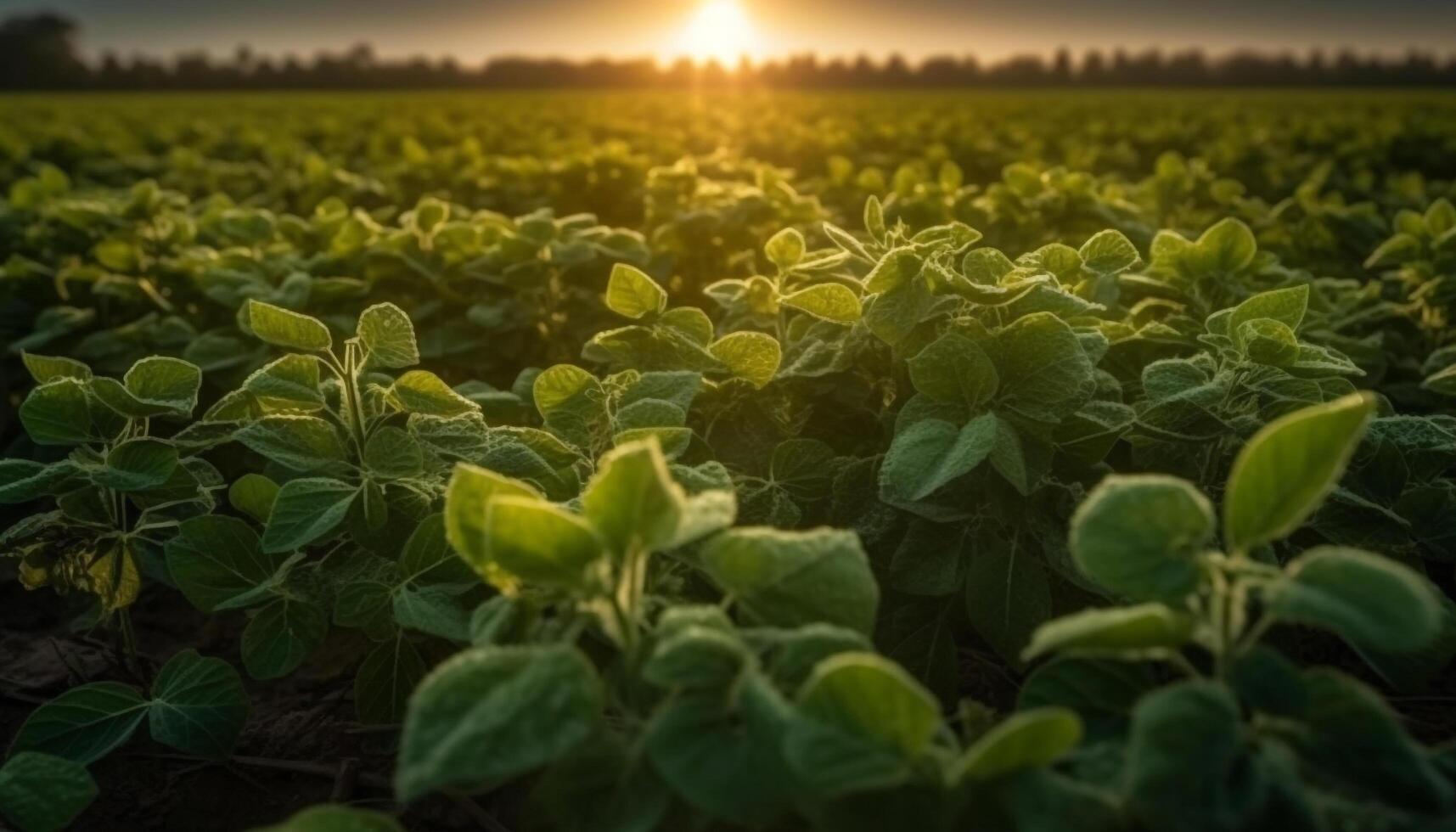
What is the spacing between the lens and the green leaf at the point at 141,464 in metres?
1.82

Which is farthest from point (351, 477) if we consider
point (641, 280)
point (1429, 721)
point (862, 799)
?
point (1429, 721)

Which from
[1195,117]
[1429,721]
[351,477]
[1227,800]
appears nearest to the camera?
[1227,800]

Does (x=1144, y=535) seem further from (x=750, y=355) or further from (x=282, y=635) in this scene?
(x=282, y=635)

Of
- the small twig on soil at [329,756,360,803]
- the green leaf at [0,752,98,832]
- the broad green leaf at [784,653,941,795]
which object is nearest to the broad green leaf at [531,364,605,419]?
the small twig on soil at [329,756,360,803]

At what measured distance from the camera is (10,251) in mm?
4801

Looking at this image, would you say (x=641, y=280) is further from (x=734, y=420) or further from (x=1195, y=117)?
(x=1195, y=117)

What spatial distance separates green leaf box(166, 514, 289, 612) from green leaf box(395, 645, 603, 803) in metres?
0.92

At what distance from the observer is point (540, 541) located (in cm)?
114

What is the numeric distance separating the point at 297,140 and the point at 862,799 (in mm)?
12631

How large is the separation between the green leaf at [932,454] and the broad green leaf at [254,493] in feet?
3.22

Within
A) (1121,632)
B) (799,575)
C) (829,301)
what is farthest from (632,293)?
(1121,632)

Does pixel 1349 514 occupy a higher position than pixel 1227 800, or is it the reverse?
pixel 1227 800

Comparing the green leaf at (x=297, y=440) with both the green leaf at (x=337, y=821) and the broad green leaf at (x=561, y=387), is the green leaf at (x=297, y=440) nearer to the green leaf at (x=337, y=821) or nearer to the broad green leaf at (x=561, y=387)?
the broad green leaf at (x=561, y=387)

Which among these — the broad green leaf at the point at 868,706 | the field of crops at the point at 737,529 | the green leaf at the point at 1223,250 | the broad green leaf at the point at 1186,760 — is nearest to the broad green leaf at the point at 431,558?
the field of crops at the point at 737,529
